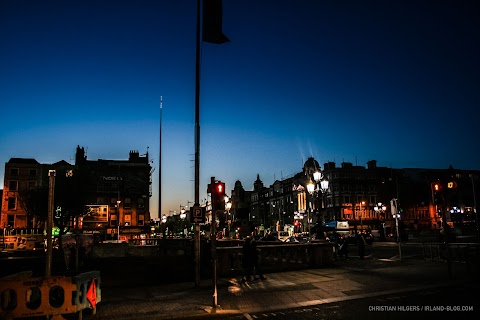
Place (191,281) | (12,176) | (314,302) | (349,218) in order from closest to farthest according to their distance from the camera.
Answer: (314,302) < (191,281) < (12,176) < (349,218)

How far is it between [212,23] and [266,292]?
10.3m

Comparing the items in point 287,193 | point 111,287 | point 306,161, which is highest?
point 306,161

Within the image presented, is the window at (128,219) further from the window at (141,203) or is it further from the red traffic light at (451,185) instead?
the red traffic light at (451,185)

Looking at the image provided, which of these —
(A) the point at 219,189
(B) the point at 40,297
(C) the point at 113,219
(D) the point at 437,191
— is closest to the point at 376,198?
(C) the point at 113,219

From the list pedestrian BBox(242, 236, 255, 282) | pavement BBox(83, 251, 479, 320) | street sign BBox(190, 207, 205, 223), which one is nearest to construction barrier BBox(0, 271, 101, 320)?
pavement BBox(83, 251, 479, 320)

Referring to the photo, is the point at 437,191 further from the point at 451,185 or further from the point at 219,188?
the point at 219,188

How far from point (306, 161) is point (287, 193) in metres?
14.4

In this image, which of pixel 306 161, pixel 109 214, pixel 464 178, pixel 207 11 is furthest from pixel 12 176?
pixel 464 178

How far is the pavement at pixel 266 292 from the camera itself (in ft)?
34.2

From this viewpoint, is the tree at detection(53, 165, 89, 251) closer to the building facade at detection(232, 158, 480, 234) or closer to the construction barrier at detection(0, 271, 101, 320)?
the building facade at detection(232, 158, 480, 234)

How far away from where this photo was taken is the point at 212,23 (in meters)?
15.1

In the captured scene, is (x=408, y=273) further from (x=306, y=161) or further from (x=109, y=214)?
(x=306, y=161)

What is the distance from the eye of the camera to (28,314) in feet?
27.7

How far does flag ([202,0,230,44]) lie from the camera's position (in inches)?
595
